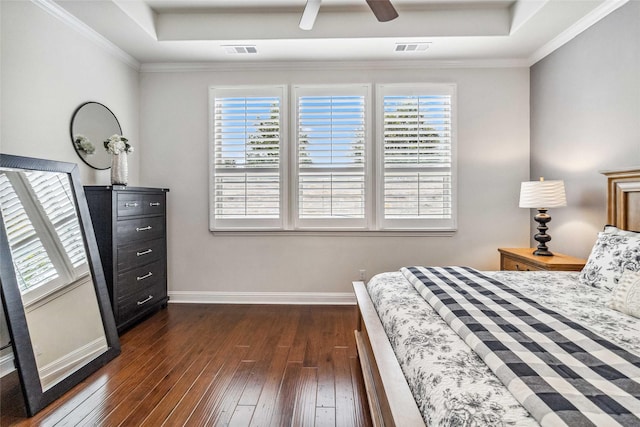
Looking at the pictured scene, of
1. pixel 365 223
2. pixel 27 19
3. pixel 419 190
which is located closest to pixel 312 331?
pixel 365 223

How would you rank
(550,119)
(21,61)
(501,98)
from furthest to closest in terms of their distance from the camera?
(501,98), (550,119), (21,61)

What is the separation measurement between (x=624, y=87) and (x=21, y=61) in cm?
451

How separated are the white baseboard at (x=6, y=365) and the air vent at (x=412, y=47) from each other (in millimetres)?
4099

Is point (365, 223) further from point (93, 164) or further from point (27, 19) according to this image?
point (27, 19)

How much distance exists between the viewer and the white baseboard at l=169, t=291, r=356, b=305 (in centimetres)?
382

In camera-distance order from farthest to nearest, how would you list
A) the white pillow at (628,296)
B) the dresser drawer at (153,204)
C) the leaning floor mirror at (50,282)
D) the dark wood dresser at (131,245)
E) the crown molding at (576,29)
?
1. the dresser drawer at (153,204)
2. the dark wood dresser at (131,245)
3. the crown molding at (576,29)
4. the leaning floor mirror at (50,282)
5. the white pillow at (628,296)

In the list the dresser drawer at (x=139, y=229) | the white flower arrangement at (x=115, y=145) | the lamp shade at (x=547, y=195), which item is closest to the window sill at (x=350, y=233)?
the dresser drawer at (x=139, y=229)

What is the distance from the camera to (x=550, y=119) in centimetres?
338

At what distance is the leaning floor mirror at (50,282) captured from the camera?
1.91 meters

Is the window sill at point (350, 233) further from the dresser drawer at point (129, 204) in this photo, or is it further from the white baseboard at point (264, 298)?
the dresser drawer at point (129, 204)

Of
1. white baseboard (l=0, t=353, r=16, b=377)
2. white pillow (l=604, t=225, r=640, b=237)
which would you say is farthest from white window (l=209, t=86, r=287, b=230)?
white pillow (l=604, t=225, r=640, b=237)

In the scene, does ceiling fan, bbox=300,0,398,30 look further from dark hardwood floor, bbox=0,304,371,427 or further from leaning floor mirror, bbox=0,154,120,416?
dark hardwood floor, bbox=0,304,371,427

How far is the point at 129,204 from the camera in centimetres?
306

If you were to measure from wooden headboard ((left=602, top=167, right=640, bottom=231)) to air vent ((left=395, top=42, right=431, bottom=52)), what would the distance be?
1.95 meters
